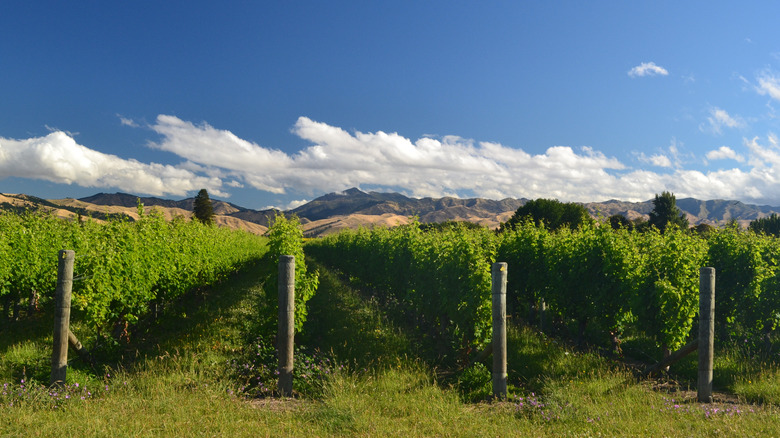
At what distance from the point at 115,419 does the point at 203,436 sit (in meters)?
1.29

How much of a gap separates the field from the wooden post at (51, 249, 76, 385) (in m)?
0.27

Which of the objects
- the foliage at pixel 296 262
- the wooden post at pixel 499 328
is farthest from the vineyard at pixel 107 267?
the wooden post at pixel 499 328

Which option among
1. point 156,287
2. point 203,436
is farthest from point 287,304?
point 156,287

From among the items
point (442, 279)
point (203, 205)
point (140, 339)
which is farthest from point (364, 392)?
point (203, 205)

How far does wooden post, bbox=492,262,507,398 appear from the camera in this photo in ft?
21.0

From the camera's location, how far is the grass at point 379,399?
4938 mm

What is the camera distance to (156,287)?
11.9 meters

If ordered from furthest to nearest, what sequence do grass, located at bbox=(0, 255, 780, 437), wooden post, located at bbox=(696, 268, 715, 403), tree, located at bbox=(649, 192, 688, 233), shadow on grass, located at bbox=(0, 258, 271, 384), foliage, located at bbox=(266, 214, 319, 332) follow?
1. tree, located at bbox=(649, 192, 688, 233)
2. foliage, located at bbox=(266, 214, 319, 332)
3. shadow on grass, located at bbox=(0, 258, 271, 384)
4. wooden post, located at bbox=(696, 268, 715, 403)
5. grass, located at bbox=(0, 255, 780, 437)

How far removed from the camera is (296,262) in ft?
33.1

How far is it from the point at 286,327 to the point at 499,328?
333 cm

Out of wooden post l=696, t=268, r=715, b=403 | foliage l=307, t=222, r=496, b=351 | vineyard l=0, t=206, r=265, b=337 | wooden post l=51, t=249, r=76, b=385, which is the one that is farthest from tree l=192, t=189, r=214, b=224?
wooden post l=696, t=268, r=715, b=403

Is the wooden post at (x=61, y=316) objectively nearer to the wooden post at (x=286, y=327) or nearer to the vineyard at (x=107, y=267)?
the vineyard at (x=107, y=267)

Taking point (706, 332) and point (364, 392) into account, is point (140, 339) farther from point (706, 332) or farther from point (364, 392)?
point (706, 332)

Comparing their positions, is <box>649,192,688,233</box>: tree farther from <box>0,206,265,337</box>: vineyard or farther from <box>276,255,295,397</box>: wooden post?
<box>276,255,295,397</box>: wooden post
